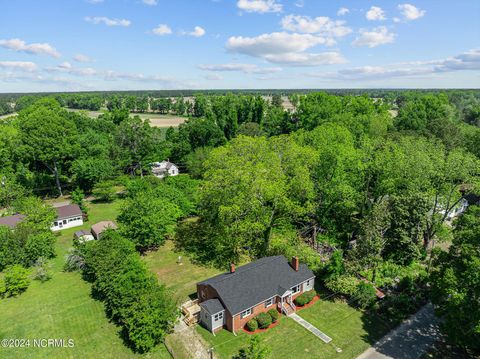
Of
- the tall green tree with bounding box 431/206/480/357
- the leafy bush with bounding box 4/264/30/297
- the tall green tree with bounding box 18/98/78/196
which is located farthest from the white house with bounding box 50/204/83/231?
the tall green tree with bounding box 431/206/480/357

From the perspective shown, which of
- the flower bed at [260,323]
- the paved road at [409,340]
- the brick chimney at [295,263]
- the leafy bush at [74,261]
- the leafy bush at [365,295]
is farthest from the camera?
the leafy bush at [74,261]

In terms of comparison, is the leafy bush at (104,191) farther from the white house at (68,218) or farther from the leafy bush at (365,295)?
the leafy bush at (365,295)

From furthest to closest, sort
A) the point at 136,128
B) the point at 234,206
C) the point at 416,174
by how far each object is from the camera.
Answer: the point at 136,128, the point at 416,174, the point at 234,206

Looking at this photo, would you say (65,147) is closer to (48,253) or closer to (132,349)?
(48,253)

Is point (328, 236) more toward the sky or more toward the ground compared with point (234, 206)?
more toward the ground

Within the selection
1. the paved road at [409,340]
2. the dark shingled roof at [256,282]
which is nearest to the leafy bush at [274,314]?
the dark shingled roof at [256,282]

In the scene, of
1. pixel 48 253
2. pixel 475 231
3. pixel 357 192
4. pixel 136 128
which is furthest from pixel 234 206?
pixel 136 128
